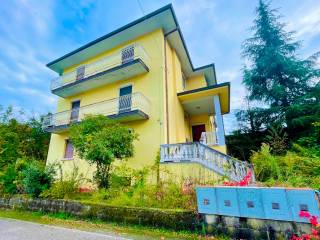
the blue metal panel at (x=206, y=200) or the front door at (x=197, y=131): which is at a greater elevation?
the front door at (x=197, y=131)

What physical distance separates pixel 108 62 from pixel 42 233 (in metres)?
10.2

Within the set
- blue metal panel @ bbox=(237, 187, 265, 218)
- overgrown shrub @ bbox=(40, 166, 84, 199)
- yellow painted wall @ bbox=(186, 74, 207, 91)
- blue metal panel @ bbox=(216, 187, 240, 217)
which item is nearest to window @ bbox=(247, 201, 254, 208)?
blue metal panel @ bbox=(237, 187, 265, 218)

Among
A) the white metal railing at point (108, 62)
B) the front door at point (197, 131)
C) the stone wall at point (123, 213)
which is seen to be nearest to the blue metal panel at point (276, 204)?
the stone wall at point (123, 213)

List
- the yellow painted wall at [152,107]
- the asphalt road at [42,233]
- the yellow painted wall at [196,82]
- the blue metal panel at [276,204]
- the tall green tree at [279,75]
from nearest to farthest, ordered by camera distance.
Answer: the blue metal panel at [276,204]
the asphalt road at [42,233]
the yellow painted wall at [152,107]
the tall green tree at [279,75]
the yellow painted wall at [196,82]

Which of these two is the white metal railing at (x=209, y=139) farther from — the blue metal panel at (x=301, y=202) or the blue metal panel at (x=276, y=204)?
the blue metal panel at (x=301, y=202)

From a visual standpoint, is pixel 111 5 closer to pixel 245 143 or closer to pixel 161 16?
pixel 161 16

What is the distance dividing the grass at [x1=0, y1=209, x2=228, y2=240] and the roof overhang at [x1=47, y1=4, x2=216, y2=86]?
35.9 feet

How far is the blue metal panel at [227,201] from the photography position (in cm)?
366

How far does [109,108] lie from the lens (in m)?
10.9

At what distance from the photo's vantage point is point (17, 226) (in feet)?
16.8

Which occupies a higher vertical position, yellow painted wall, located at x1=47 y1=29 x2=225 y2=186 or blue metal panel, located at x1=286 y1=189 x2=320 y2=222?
yellow painted wall, located at x1=47 y1=29 x2=225 y2=186

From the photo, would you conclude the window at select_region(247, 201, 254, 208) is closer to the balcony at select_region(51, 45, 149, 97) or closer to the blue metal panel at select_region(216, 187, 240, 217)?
the blue metal panel at select_region(216, 187, 240, 217)

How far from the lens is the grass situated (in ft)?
13.0

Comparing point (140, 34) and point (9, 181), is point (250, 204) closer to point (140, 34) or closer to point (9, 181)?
point (9, 181)
